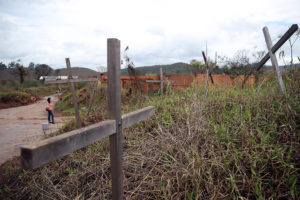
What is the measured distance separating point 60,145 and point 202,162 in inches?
56.9

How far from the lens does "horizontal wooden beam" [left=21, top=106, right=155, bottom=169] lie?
0.90 metres

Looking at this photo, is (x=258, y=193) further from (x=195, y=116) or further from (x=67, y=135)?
(x=67, y=135)

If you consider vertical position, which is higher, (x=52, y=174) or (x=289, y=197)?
(x=289, y=197)

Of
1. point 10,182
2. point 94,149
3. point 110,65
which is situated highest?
point 110,65

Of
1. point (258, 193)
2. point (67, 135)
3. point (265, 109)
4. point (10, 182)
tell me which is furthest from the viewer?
point (10, 182)

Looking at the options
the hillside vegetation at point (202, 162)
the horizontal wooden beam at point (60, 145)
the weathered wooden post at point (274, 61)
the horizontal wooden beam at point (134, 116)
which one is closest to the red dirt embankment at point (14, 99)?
the hillside vegetation at point (202, 162)

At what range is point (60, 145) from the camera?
105cm

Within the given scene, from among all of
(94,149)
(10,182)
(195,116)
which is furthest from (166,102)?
(10,182)

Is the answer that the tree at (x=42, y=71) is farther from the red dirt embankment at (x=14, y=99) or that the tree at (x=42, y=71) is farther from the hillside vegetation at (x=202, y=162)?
the hillside vegetation at (x=202, y=162)

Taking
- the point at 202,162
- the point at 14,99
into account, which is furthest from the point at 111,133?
the point at 14,99

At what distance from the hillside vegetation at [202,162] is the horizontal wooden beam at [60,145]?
2.94 feet

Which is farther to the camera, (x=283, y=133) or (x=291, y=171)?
(x=283, y=133)

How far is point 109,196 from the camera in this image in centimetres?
203

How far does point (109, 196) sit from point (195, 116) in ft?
5.09
